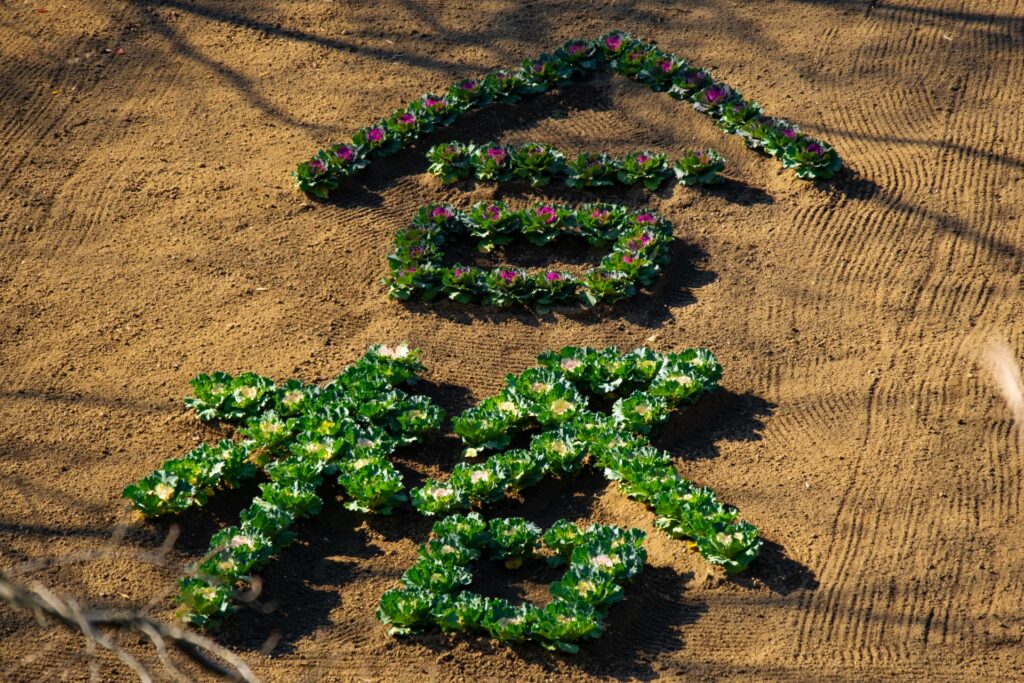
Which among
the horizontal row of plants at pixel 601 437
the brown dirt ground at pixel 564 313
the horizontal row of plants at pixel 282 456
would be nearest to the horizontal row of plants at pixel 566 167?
the brown dirt ground at pixel 564 313

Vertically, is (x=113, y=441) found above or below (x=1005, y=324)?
below

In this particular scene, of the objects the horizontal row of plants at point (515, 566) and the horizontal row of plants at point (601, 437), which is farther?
the horizontal row of plants at point (601, 437)

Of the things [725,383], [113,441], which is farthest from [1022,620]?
[113,441]

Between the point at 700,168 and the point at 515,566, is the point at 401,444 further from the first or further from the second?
the point at 700,168

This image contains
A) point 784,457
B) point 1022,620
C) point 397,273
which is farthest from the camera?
point 397,273

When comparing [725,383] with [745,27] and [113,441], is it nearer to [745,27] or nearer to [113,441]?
[113,441]

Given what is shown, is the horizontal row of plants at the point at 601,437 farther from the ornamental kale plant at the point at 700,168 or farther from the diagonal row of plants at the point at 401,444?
the ornamental kale plant at the point at 700,168

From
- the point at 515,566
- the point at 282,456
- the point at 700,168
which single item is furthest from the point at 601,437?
the point at 700,168
